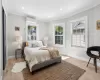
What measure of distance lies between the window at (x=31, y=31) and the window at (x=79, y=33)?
256cm

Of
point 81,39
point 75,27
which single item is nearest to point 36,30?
point 75,27

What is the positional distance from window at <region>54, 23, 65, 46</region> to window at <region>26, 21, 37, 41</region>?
58.2 inches

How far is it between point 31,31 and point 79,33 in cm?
306

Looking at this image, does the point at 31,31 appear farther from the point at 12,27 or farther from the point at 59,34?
the point at 59,34

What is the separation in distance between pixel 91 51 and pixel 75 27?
1.55m

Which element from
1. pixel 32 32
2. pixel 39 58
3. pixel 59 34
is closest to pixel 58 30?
pixel 59 34

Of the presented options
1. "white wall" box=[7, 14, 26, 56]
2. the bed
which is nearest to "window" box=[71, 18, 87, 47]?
the bed

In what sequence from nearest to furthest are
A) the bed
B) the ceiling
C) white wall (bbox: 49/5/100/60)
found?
the bed → the ceiling → white wall (bbox: 49/5/100/60)

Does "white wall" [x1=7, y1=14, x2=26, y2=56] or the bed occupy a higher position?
"white wall" [x1=7, y1=14, x2=26, y2=56]

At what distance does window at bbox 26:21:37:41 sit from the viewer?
4304mm

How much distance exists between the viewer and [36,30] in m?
4.81

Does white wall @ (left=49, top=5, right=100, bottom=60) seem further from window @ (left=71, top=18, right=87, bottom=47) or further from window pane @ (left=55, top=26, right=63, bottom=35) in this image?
window pane @ (left=55, top=26, right=63, bottom=35)

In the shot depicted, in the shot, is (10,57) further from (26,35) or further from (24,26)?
(24,26)

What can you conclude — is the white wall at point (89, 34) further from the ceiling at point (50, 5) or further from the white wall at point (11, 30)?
the white wall at point (11, 30)
